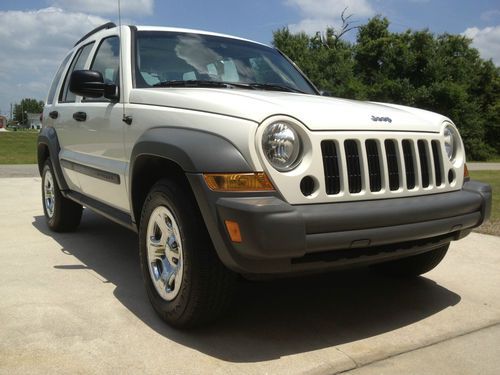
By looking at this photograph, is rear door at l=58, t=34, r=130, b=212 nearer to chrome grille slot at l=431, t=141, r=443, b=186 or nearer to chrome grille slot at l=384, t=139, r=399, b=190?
chrome grille slot at l=384, t=139, r=399, b=190

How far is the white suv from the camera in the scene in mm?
2531

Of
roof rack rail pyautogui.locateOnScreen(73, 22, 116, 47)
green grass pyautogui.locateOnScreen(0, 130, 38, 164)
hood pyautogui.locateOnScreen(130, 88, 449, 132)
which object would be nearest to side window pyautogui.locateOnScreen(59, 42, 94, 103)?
roof rack rail pyautogui.locateOnScreen(73, 22, 116, 47)

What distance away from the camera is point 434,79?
2691 cm

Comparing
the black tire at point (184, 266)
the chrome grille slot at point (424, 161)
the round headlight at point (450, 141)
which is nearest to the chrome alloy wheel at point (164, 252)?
the black tire at point (184, 266)

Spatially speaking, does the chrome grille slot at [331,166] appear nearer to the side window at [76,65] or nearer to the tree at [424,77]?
the side window at [76,65]

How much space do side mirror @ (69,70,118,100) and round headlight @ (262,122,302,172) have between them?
5.18 ft

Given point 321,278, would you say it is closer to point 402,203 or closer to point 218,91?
point 402,203

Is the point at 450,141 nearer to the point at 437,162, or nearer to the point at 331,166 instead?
the point at 437,162

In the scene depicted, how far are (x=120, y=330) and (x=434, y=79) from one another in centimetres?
2675

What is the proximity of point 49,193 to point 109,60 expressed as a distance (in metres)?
2.17

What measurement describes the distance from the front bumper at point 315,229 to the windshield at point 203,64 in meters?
1.31

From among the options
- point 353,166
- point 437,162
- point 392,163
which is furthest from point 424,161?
point 353,166

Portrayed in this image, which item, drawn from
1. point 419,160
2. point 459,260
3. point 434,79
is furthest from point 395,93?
point 419,160

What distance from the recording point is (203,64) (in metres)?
3.88
